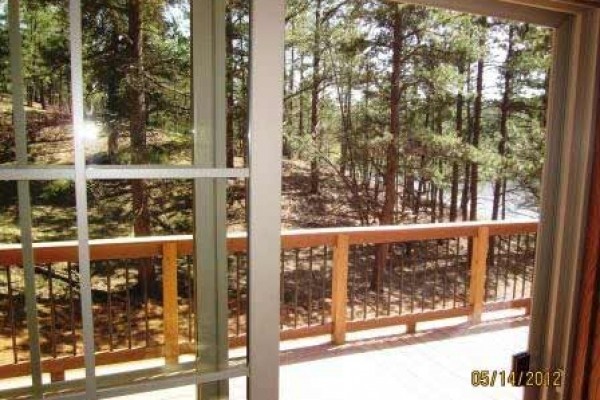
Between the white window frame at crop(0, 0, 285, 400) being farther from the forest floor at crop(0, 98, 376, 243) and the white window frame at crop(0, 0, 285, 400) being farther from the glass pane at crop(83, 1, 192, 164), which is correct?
the glass pane at crop(83, 1, 192, 164)

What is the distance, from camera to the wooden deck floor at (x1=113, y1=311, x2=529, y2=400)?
288 cm

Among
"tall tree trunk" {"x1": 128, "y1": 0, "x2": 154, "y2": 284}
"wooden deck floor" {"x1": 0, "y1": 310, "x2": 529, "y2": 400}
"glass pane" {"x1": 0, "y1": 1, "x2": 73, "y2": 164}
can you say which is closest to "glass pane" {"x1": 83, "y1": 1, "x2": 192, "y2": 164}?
"tall tree trunk" {"x1": 128, "y1": 0, "x2": 154, "y2": 284}

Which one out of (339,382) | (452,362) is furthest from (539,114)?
(339,382)

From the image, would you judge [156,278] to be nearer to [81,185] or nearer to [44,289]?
[44,289]

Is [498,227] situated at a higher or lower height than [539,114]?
lower

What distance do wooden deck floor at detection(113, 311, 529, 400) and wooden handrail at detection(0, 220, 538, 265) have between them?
80 centimetres

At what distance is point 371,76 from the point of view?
7.09m

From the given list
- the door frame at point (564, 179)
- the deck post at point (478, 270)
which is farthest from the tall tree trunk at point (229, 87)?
the deck post at point (478, 270)

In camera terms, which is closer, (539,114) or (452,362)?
(452,362)

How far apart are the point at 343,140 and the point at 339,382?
528 cm

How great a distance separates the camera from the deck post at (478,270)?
12.1 feet

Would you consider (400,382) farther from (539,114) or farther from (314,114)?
(539,114)

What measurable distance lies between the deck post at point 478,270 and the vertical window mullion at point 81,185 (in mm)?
3234

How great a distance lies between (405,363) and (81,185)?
9.32ft
